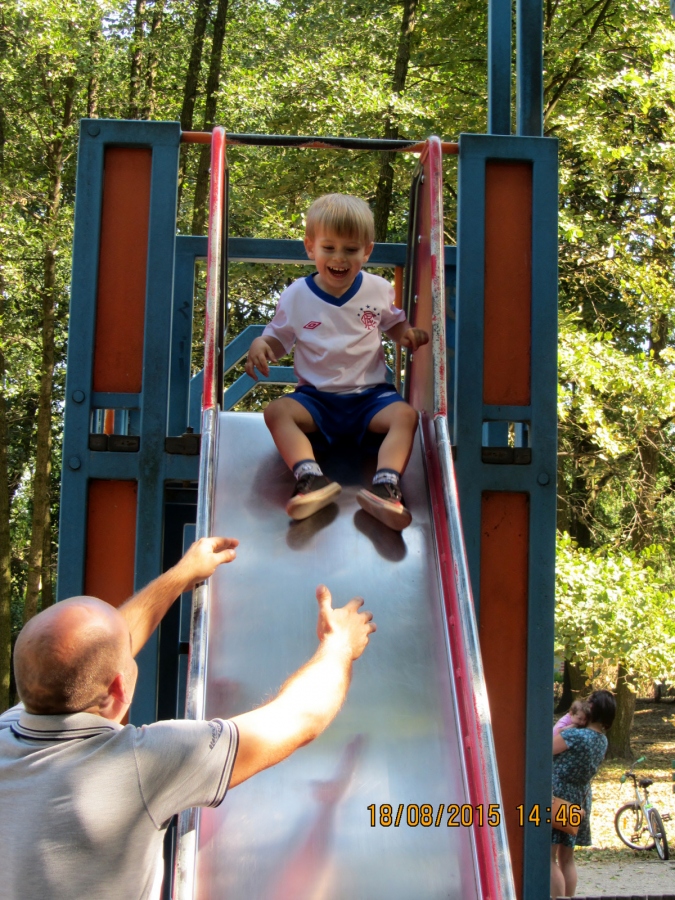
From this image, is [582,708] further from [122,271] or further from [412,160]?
[412,160]

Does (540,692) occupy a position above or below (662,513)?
below

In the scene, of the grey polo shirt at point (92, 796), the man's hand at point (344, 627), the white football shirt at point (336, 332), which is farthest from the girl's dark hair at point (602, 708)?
the grey polo shirt at point (92, 796)

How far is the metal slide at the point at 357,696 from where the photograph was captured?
2318 millimetres

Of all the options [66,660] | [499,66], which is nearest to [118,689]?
[66,660]

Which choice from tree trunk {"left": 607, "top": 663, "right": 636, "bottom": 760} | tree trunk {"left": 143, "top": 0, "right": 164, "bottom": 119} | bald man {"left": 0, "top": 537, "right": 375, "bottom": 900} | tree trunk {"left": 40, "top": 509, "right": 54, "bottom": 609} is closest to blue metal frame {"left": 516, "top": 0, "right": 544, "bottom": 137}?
bald man {"left": 0, "top": 537, "right": 375, "bottom": 900}

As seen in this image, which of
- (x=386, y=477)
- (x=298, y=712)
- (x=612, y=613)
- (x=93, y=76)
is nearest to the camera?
(x=298, y=712)

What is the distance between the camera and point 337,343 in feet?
12.1

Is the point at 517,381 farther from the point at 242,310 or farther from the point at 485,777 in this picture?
the point at 242,310

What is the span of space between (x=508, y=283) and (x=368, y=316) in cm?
54

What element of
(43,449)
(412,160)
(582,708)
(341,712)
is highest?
(412,160)

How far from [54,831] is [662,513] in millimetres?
16732

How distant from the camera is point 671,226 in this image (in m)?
14.3

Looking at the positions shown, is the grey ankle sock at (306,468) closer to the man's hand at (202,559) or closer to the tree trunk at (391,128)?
the man's hand at (202,559)

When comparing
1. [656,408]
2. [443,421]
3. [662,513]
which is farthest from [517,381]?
[662,513]
